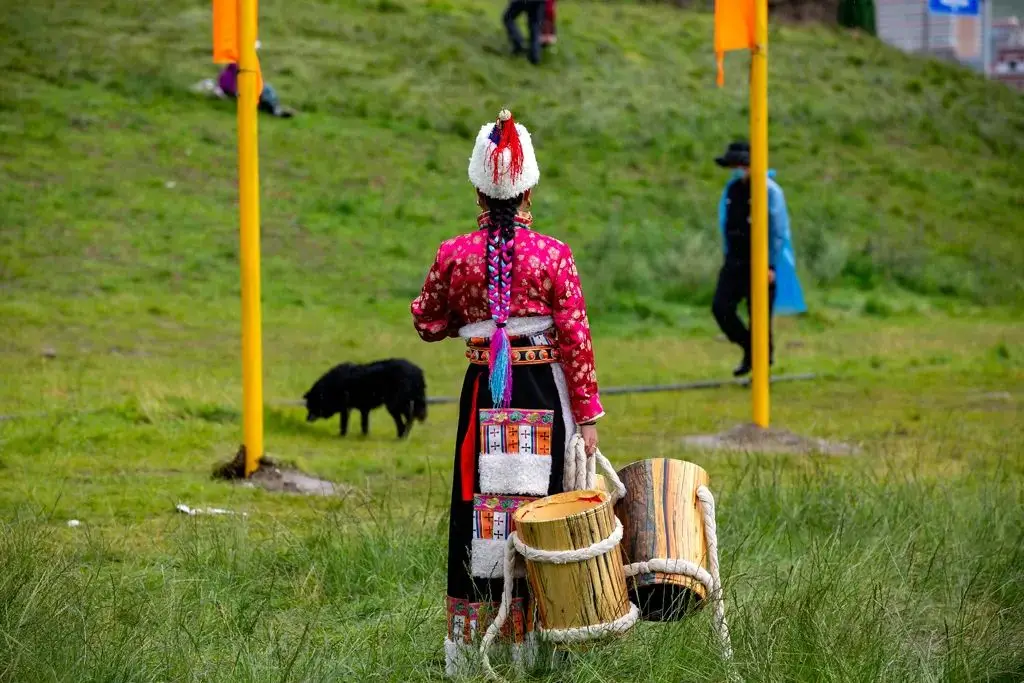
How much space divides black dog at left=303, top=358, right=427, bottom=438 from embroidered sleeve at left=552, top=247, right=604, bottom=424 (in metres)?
4.84

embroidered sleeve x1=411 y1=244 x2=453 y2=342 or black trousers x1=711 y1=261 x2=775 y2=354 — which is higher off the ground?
embroidered sleeve x1=411 y1=244 x2=453 y2=342

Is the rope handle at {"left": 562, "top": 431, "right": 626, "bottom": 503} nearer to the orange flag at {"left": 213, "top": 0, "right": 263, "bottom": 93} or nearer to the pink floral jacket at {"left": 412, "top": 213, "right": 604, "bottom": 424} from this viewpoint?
the pink floral jacket at {"left": 412, "top": 213, "right": 604, "bottom": 424}

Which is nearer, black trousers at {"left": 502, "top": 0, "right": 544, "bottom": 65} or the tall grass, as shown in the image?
the tall grass

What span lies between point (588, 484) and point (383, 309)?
1073 cm

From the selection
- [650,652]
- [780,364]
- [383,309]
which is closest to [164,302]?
[383,309]

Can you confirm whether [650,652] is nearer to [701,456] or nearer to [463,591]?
[463,591]

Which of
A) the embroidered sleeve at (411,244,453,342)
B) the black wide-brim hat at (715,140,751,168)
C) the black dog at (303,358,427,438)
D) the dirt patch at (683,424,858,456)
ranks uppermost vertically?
the black wide-brim hat at (715,140,751,168)

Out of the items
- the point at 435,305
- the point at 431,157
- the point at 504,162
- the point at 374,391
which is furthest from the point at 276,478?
the point at 431,157

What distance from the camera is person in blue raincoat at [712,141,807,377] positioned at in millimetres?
11547

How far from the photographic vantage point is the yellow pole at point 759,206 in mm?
9047

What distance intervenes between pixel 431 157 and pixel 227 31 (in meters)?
13.3

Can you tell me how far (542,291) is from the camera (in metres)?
4.76

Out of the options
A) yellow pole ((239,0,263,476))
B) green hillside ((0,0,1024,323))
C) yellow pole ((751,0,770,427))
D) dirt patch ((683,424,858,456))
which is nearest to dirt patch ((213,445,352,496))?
yellow pole ((239,0,263,476))

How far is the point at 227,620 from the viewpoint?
5.24 meters
